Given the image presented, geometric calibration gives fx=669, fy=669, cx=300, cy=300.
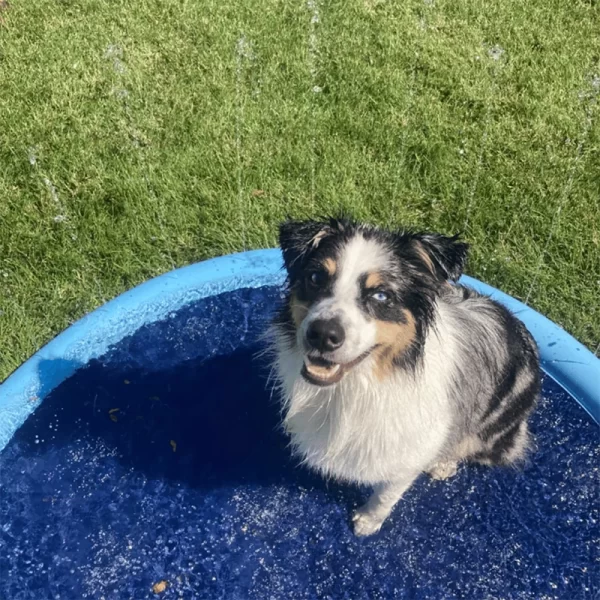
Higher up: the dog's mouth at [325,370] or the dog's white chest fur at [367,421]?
the dog's mouth at [325,370]

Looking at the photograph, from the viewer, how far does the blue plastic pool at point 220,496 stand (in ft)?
12.1

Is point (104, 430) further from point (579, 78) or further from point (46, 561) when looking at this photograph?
point (579, 78)

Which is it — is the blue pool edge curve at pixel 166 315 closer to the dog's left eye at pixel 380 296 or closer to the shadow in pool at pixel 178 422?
the shadow in pool at pixel 178 422

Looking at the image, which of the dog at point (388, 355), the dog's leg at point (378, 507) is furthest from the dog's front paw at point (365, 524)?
the dog at point (388, 355)

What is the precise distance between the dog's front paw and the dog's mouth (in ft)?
4.48

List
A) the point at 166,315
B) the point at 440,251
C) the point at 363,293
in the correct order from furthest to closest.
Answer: the point at 166,315
the point at 440,251
the point at 363,293

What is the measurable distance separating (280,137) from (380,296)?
3660 millimetres

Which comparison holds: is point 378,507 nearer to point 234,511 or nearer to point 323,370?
point 234,511

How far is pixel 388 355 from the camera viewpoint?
9.35 ft

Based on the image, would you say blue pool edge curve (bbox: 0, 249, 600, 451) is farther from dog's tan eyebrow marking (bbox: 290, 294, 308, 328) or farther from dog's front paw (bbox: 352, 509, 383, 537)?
dog's tan eyebrow marking (bbox: 290, 294, 308, 328)

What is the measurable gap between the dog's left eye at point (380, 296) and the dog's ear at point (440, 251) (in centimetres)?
25

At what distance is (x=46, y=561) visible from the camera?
145 inches

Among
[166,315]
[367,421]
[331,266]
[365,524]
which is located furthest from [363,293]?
[166,315]

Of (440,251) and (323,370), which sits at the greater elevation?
(440,251)
